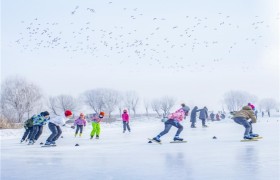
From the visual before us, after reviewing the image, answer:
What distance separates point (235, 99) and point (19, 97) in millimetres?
79315

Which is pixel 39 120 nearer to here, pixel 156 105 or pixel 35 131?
pixel 35 131

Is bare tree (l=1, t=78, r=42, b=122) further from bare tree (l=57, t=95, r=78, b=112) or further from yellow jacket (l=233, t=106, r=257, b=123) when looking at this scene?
yellow jacket (l=233, t=106, r=257, b=123)

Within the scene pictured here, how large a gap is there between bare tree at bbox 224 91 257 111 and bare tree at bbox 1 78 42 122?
7487 centimetres

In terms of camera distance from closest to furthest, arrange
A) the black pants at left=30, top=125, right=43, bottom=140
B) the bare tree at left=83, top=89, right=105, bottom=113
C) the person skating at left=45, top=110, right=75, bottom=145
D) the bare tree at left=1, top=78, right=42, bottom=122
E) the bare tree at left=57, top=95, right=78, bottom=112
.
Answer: the person skating at left=45, top=110, right=75, bottom=145 → the black pants at left=30, top=125, right=43, bottom=140 → the bare tree at left=1, top=78, right=42, bottom=122 → the bare tree at left=57, top=95, right=78, bottom=112 → the bare tree at left=83, top=89, right=105, bottom=113

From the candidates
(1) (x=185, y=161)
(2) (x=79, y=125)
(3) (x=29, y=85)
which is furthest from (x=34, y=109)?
(1) (x=185, y=161)

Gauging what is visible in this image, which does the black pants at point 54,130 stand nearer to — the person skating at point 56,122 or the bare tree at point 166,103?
the person skating at point 56,122

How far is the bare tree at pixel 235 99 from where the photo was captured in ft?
401

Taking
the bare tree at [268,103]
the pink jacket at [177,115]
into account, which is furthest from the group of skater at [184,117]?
the bare tree at [268,103]

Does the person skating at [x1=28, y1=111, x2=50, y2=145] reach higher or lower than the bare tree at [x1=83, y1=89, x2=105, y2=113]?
lower

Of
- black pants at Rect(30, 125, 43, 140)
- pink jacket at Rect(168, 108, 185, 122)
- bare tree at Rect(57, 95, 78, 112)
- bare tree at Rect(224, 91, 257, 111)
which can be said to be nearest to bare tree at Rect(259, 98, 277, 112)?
bare tree at Rect(224, 91, 257, 111)

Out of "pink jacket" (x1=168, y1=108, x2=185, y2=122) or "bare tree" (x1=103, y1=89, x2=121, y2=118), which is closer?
"pink jacket" (x1=168, y1=108, x2=185, y2=122)

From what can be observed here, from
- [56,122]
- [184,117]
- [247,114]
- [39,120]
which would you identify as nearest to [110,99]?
[39,120]

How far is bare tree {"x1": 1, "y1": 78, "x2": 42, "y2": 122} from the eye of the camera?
60.5 metres

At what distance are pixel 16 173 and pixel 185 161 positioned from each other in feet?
10.4
